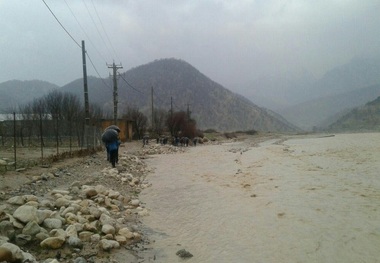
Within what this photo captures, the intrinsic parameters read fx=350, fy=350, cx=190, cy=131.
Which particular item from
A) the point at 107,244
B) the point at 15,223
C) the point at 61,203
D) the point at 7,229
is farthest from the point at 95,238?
the point at 61,203

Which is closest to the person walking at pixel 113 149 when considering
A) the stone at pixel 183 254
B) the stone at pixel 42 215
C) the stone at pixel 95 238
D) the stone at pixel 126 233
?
the stone at pixel 126 233

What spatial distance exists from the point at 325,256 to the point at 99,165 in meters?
12.4

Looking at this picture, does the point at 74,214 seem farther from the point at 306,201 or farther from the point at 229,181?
the point at 229,181

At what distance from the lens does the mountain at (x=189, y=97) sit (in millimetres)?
132625

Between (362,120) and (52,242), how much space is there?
A: 110 meters

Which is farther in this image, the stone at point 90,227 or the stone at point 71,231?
the stone at point 90,227

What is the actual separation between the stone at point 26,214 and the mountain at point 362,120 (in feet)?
313

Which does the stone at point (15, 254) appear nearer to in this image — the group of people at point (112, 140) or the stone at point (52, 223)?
the stone at point (52, 223)

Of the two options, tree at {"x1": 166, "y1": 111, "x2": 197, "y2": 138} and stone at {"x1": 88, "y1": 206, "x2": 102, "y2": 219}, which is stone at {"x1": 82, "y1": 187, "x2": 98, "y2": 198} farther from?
tree at {"x1": 166, "y1": 111, "x2": 197, "y2": 138}

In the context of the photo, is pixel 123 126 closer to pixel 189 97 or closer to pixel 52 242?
pixel 52 242

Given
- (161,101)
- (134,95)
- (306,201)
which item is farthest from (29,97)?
(306,201)

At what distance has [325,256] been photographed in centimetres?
704

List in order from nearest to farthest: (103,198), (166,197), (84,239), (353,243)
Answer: (84,239) → (353,243) → (103,198) → (166,197)

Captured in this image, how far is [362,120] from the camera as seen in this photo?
102 meters
